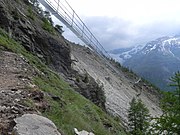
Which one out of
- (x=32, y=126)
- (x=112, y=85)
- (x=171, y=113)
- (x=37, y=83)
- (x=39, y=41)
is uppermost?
(x=171, y=113)

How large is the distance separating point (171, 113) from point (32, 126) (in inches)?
405

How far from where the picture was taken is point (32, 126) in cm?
1005

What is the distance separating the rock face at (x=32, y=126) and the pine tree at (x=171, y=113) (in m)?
8.87

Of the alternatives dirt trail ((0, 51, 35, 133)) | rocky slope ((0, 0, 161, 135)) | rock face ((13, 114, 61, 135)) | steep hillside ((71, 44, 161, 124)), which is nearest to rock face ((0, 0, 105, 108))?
rocky slope ((0, 0, 161, 135))

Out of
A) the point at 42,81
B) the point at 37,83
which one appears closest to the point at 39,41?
the point at 42,81

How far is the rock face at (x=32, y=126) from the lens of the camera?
9638 mm

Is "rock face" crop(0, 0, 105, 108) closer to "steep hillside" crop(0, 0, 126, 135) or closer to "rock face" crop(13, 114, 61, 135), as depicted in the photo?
"steep hillside" crop(0, 0, 126, 135)

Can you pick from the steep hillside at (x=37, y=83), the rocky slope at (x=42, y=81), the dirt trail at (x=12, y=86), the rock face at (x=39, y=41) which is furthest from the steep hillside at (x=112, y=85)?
the dirt trail at (x=12, y=86)

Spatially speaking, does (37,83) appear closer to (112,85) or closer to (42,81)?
(42,81)

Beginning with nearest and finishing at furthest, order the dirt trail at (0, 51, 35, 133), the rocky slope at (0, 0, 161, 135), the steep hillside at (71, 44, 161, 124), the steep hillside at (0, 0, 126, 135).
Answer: the dirt trail at (0, 51, 35, 133) < the steep hillside at (0, 0, 126, 135) < the rocky slope at (0, 0, 161, 135) < the steep hillside at (71, 44, 161, 124)

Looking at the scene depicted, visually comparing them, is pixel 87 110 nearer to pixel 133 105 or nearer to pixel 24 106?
pixel 24 106

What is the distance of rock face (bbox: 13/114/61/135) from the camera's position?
379 inches

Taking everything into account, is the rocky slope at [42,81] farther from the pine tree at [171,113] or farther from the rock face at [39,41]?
the pine tree at [171,113]

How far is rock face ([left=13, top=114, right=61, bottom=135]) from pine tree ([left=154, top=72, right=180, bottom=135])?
8867 millimetres
